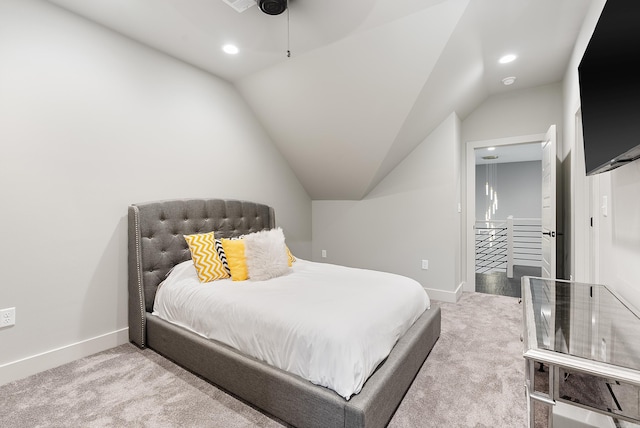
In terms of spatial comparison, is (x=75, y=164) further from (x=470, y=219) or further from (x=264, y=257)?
(x=470, y=219)

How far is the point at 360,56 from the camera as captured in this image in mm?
2754

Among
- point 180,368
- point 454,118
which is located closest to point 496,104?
point 454,118

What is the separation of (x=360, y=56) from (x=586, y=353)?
8.63 feet

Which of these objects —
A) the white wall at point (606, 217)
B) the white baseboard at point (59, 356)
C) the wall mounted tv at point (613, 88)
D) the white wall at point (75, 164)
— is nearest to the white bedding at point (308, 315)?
the white baseboard at point (59, 356)

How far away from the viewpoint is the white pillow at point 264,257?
8.28 ft

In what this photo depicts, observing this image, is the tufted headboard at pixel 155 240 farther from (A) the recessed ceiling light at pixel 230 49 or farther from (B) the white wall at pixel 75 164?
(A) the recessed ceiling light at pixel 230 49

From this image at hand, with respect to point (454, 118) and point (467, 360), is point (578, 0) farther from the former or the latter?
point (467, 360)

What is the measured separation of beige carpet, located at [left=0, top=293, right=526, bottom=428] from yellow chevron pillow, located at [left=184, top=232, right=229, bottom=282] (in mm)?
705

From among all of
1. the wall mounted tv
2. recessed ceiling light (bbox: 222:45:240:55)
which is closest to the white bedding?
the wall mounted tv

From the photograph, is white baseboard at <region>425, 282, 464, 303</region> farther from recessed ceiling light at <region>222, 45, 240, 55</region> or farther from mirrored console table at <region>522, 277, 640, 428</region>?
recessed ceiling light at <region>222, 45, 240, 55</region>

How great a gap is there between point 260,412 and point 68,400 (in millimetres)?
1203

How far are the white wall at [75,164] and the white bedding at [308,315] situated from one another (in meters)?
0.60

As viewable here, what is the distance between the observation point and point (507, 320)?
3133 millimetres

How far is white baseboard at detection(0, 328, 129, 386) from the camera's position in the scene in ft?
6.69
